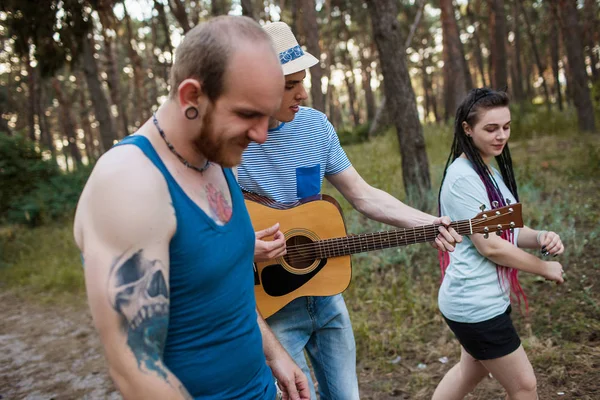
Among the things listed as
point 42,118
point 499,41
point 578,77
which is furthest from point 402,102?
point 42,118

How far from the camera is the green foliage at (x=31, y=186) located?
44.3 feet

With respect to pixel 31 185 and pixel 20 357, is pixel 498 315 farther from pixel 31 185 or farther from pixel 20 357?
pixel 31 185

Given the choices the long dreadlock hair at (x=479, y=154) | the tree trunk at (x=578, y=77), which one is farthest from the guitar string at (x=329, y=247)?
the tree trunk at (x=578, y=77)

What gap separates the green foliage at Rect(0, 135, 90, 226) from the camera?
1352 cm

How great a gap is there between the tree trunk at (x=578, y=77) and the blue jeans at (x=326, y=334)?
Answer: 11726 mm

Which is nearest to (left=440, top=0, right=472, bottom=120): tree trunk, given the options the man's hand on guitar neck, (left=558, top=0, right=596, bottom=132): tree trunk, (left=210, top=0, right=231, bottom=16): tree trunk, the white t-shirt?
(left=558, top=0, right=596, bottom=132): tree trunk

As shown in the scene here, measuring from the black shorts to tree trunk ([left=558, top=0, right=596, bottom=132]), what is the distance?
446 inches

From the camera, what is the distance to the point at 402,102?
Result: 7.47 metres

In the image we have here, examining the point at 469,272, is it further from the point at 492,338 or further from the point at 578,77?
the point at 578,77

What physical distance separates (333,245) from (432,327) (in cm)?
259

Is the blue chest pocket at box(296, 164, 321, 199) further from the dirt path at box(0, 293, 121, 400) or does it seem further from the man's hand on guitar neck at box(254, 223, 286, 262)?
the dirt path at box(0, 293, 121, 400)

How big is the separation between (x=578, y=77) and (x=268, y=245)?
41.9ft

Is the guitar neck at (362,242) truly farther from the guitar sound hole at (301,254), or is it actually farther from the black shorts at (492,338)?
the black shorts at (492,338)

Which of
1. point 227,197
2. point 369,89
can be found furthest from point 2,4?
point 369,89
